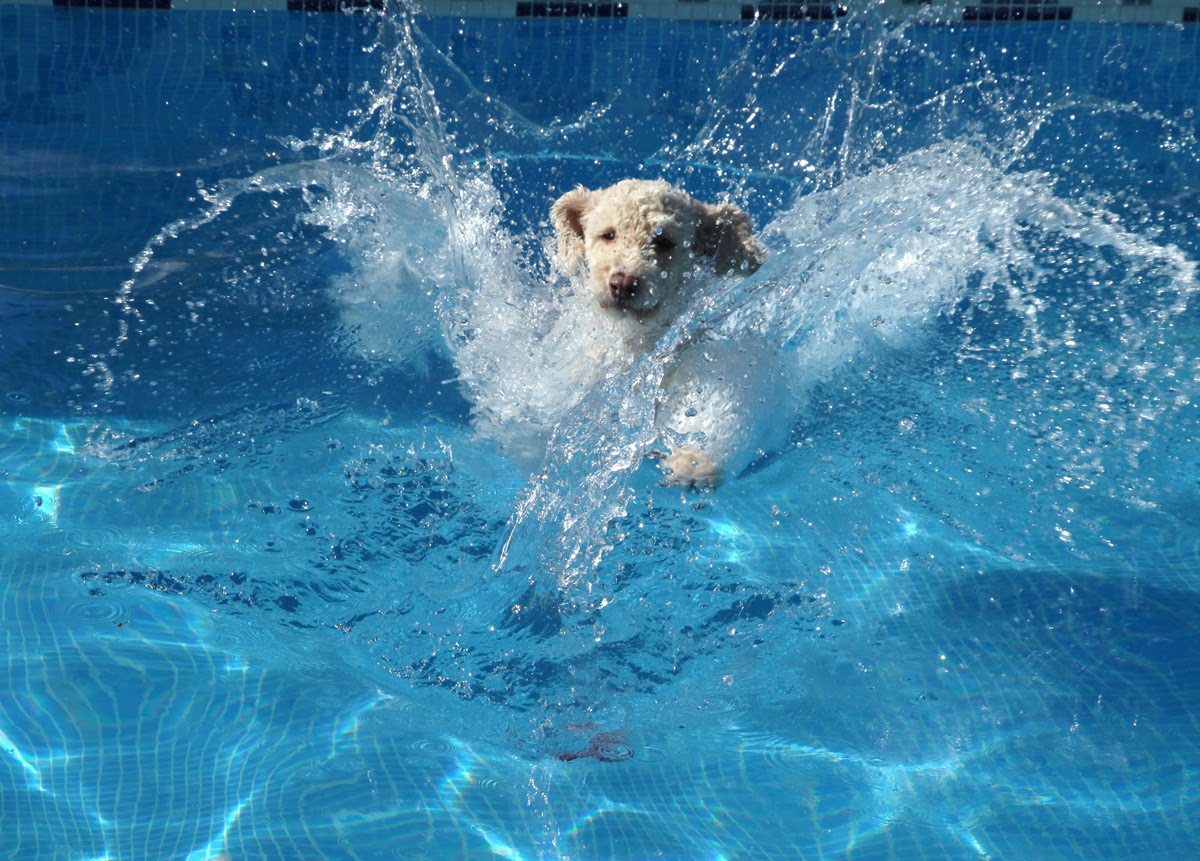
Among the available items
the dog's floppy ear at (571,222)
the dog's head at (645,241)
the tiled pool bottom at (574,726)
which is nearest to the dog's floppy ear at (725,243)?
the dog's head at (645,241)

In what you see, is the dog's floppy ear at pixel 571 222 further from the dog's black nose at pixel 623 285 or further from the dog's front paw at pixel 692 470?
the dog's front paw at pixel 692 470

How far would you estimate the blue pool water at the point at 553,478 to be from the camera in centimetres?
294

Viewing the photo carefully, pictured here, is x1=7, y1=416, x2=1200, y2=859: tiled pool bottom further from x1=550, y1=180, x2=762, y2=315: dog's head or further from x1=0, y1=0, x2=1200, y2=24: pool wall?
x1=0, y1=0, x2=1200, y2=24: pool wall

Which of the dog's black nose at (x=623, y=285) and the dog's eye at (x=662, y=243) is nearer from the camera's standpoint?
the dog's black nose at (x=623, y=285)

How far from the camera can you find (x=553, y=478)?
12.3 ft

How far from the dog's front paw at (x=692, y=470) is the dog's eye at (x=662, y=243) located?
26.3 inches

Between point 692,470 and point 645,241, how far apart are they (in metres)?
0.75

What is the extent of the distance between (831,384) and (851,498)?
2.24 feet

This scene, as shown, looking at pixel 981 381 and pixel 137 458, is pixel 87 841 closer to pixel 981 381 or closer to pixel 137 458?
pixel 137 458

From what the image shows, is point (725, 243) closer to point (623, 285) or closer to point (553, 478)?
point (623, 285)

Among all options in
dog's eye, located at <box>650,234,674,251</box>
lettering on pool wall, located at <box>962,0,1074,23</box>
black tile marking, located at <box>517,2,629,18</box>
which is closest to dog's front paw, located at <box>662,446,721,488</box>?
dog's eye, located at <box>650,234,674,251</box>

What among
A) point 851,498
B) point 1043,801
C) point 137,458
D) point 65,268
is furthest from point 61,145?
point 1043,801

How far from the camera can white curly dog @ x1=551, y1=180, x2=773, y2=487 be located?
3805 mm

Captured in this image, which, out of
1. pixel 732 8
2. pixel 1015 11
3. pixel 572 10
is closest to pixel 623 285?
pixel 572 10
